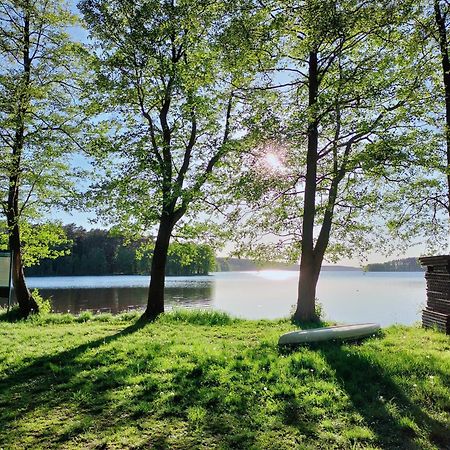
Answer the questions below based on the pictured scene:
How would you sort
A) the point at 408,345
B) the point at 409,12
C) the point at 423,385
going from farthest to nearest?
the point at 409,12, the point at 408,345, the point at 423,385

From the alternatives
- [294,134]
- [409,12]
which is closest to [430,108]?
[409,12]

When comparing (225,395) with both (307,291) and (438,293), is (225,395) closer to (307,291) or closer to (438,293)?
(438,293)

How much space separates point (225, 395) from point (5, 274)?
1135 centimetres

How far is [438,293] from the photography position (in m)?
10.9

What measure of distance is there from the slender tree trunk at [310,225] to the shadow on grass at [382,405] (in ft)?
18.7

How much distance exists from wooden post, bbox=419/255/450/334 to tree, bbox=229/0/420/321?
300 centimetres

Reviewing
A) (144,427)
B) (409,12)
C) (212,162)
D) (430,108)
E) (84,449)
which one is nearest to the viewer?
(84,449)

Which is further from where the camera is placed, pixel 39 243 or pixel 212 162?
pixel 39 243

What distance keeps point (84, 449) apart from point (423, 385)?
4.69 m

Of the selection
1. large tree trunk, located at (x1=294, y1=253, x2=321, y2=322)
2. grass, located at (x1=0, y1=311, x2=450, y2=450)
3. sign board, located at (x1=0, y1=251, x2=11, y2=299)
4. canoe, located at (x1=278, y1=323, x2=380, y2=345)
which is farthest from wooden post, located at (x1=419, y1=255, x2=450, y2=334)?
sign board, located at (x1=0, y1=251, x2=11, y2=299)

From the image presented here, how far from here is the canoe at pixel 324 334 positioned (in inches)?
334

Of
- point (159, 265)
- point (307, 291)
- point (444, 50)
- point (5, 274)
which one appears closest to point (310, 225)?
point (307, 291)

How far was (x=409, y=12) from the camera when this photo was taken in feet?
32.4

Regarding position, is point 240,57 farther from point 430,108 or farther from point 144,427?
point 144,427
